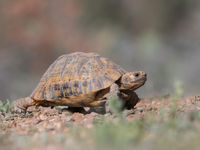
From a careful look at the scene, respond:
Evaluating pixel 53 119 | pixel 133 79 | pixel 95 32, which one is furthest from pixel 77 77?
pixel 95 32

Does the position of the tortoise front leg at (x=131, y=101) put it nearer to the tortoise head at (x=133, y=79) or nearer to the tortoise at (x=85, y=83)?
the tortoise at (x=85, y=83)

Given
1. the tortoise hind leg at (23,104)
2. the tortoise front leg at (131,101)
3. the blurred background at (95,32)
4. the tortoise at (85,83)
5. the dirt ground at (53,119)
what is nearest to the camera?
the dirt ground at (53,119)

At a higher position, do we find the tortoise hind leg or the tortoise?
the tortoise

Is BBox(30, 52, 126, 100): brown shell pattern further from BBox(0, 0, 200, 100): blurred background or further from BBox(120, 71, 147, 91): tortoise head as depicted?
BBox(0, 0, 200, 100): blurred background

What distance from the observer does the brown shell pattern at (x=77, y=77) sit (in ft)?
17.5

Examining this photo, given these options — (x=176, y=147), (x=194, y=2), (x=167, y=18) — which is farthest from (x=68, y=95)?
(x=194, y=2)

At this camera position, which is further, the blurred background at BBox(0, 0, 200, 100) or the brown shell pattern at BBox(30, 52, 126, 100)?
the blurred background at BBox(0, 0, 200, 100)

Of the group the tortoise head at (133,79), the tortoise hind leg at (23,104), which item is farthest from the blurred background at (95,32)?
the tortoise head at (133,79)

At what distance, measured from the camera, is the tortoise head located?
534cm

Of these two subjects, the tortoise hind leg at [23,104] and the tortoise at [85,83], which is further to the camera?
the tortoise hind leg at [23,104]

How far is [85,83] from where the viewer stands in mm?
5344

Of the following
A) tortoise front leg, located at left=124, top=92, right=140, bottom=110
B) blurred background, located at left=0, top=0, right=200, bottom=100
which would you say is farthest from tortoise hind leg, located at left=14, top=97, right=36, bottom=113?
blurred background, located at left=0, top=0, right=200, bottom=100

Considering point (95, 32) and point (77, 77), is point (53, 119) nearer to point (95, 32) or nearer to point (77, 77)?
point (77, 77)

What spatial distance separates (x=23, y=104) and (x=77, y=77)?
4.14 ft
